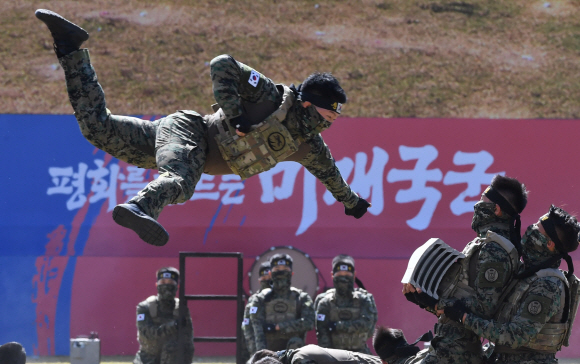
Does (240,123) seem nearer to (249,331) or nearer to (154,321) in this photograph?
(249,331)

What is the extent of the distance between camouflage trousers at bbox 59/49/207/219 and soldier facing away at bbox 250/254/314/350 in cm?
431

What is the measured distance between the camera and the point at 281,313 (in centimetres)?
982

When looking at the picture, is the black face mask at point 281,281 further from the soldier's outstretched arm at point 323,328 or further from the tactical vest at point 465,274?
the tactical vest at point 465,274

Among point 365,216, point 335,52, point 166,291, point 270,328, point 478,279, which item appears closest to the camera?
point 478,279

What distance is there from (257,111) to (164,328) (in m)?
Answer: 5.27

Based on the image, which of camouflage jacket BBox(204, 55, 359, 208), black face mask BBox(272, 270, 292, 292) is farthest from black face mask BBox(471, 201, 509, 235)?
black face mask BBox(272, 270, 292, 292)

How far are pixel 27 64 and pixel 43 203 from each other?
3238mm

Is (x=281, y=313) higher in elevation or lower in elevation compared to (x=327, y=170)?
lower

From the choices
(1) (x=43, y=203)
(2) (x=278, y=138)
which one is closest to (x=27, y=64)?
(1) (x=43, y=203)

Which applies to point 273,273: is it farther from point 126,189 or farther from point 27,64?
point 27,64

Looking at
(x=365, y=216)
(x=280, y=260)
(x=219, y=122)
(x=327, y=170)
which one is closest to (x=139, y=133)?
(x=219, y=122)

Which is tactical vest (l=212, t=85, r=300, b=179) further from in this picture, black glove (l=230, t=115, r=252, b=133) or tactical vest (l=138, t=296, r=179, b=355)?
tactical vest (l=138, t=296, r=179, b=355)

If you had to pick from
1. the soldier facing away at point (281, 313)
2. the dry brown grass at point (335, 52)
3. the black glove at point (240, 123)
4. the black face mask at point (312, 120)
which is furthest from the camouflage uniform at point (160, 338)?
the black glove at point (240, 123)

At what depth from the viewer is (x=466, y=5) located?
14.4 metres
